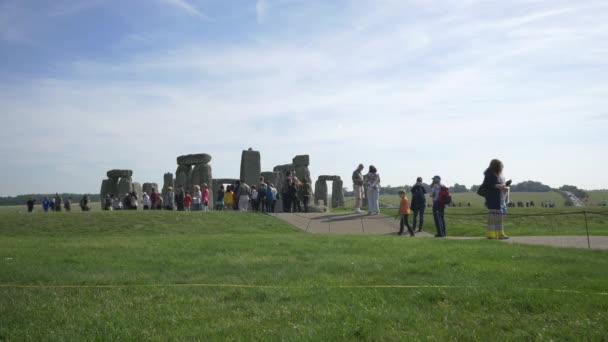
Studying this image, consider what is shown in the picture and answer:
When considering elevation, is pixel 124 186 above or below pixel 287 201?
above

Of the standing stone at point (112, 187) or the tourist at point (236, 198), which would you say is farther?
the standing stone at point (112, 187)

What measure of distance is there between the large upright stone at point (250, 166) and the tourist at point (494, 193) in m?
17.8

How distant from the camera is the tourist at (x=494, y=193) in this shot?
15.0 metres

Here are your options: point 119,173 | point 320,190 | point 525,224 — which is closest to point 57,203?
point 119,173

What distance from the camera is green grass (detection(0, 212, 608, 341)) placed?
627 cm

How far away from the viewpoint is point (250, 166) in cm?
3142

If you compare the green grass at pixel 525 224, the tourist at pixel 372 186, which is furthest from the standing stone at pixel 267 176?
the tourist at pixel 372 186

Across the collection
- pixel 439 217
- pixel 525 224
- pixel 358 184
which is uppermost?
pixel 358 184

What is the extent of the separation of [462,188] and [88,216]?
589ft

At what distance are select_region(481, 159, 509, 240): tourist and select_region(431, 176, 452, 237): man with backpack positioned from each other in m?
2.11

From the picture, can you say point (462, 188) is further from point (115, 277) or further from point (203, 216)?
point (115, 277)

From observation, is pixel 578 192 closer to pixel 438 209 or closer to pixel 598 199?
pixel 598 199

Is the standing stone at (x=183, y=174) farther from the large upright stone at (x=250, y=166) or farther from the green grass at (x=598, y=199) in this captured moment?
the green grass at (x=598, y=199)

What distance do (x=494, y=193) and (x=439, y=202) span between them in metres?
2.56
